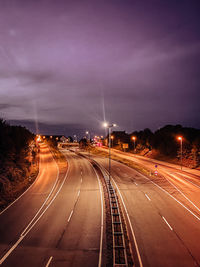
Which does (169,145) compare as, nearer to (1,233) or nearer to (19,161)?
(19,161)

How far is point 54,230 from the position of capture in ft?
50.0

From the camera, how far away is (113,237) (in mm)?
13203

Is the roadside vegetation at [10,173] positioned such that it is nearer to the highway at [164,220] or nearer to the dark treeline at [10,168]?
the dark treeline at [10,168]

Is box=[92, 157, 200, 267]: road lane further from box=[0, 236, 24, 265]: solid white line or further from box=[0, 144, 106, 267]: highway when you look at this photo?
box=[0, 236, 24, 265]: solid white line

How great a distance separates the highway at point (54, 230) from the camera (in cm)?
1150

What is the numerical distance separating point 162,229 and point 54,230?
955 centimetres

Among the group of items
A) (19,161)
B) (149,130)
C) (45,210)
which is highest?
(149,130)

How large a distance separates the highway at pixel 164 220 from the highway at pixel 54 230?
342 cm

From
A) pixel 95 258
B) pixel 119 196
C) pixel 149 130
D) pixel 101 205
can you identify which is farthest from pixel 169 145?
pixel 95 258

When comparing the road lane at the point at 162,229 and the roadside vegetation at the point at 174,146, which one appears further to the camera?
the roadside vegetation at the point at 174,146

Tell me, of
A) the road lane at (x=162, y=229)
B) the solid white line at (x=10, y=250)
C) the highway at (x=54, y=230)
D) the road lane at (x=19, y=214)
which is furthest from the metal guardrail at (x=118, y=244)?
the road lane at (x=19, y=214)

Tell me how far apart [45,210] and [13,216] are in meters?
3.30

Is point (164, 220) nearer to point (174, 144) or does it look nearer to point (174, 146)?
point (174, 146)

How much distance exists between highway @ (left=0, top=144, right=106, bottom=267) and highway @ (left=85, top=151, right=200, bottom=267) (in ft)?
11.2
